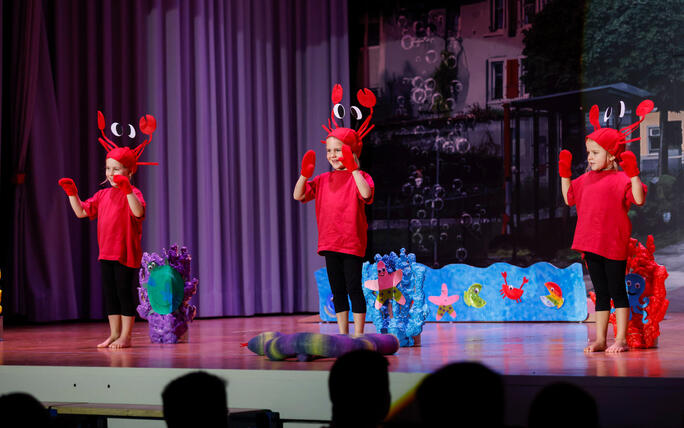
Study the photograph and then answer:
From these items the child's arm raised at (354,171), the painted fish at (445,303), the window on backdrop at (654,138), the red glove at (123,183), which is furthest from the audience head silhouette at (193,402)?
the window on backdrop at (654,138)

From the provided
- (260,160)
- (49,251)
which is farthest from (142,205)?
(260,160)

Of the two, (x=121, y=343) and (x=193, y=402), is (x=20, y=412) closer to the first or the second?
(x=193, y=402)

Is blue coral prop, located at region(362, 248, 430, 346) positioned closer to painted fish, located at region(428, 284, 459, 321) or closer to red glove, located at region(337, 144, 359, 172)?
red glove, located at region(337, 144, 359, 172)

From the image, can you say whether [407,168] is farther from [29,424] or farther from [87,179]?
[29,424]

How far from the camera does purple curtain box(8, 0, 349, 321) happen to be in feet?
21.9

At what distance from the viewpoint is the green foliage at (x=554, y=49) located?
6852 millimetres

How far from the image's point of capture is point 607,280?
407cm

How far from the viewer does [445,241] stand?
24.0 ft

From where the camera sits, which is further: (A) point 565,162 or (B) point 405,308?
(B) point 405,308

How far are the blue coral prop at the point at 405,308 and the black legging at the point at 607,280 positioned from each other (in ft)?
2.87

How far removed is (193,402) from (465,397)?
0.65 m

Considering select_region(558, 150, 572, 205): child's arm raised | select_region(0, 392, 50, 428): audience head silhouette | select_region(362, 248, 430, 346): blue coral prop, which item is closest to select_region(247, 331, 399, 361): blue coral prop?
select_region(362, 248, 430, 346): blue coral prop

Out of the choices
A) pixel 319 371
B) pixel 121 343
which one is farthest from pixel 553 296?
pixel 319 371

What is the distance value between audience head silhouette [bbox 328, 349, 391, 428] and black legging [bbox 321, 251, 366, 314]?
217 centimetres
